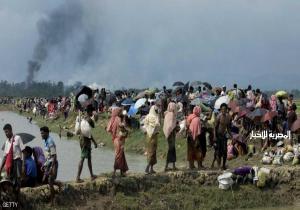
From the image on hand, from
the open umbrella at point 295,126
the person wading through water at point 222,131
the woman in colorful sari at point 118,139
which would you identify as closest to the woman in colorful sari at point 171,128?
the person wading through water at point 222,131

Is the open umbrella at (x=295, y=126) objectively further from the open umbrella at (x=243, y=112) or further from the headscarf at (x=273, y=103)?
the headscarf at (x=273, y=103)

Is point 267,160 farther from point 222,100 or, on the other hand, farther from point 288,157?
point 222,100

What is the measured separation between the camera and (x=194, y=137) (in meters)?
14.4

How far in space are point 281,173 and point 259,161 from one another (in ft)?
6.87

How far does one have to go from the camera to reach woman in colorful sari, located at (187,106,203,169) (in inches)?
566

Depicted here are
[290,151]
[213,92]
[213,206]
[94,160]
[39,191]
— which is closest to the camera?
[39,191]

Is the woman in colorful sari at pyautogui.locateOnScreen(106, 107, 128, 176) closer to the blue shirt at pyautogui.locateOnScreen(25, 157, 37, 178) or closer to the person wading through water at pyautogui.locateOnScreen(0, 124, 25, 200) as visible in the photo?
the blue shirt at pyautogui.locateOnScreen(25, 157, 37, 178)

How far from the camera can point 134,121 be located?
84.7 ft

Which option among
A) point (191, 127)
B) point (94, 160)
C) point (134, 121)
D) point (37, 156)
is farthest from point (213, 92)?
point (37, 156)

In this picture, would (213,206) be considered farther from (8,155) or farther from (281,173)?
(8,155)

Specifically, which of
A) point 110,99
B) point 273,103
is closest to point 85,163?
point 273,103

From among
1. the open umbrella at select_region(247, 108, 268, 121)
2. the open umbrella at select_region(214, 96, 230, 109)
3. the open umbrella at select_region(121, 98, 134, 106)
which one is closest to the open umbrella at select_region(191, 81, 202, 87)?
the open umbrella at select_region(121, 98, 134, 106)

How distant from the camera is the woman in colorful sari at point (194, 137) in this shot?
14.4 metres

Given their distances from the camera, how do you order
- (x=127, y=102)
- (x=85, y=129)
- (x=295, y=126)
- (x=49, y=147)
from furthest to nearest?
1. (x=127, y=102)
2. (x=295, y=126)
3. (x=85, y=129)
4. (x=49, y=147)
